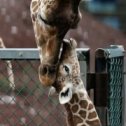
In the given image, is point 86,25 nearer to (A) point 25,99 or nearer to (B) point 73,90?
(A) point 25,99

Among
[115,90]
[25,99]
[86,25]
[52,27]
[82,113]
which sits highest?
[52,27]

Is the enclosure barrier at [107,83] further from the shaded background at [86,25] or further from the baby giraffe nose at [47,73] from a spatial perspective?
the shaded background at [86,25]

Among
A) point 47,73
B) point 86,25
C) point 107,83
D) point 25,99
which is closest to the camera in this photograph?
point 47,73

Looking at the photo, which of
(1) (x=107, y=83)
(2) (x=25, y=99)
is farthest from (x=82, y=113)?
(2) (x=25, y=99)

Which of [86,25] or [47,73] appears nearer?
[47,73]

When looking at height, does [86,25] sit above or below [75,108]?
below

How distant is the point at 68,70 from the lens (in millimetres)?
1064

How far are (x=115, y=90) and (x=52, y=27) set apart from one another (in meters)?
0.52

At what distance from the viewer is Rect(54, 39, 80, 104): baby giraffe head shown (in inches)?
41.7

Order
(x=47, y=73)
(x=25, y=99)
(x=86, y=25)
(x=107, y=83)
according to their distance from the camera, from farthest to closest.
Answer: (x=86, y=25), (x=25, y=99), (x=107, y=83), (x=47, y=73)

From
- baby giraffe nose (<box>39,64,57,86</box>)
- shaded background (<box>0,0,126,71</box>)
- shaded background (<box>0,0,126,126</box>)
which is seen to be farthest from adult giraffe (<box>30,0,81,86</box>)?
shaded background (<box>0,0,126,71</box>)

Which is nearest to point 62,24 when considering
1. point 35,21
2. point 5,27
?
point 35,21

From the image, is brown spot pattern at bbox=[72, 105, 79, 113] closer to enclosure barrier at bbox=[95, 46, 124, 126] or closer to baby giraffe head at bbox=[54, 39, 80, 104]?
baby giraffe head at bbox=[54, 39, 80, 104]

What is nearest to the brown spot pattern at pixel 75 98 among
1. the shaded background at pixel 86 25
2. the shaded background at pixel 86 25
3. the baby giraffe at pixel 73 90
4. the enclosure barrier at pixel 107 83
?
the baby giraffe at pixel 73 90
